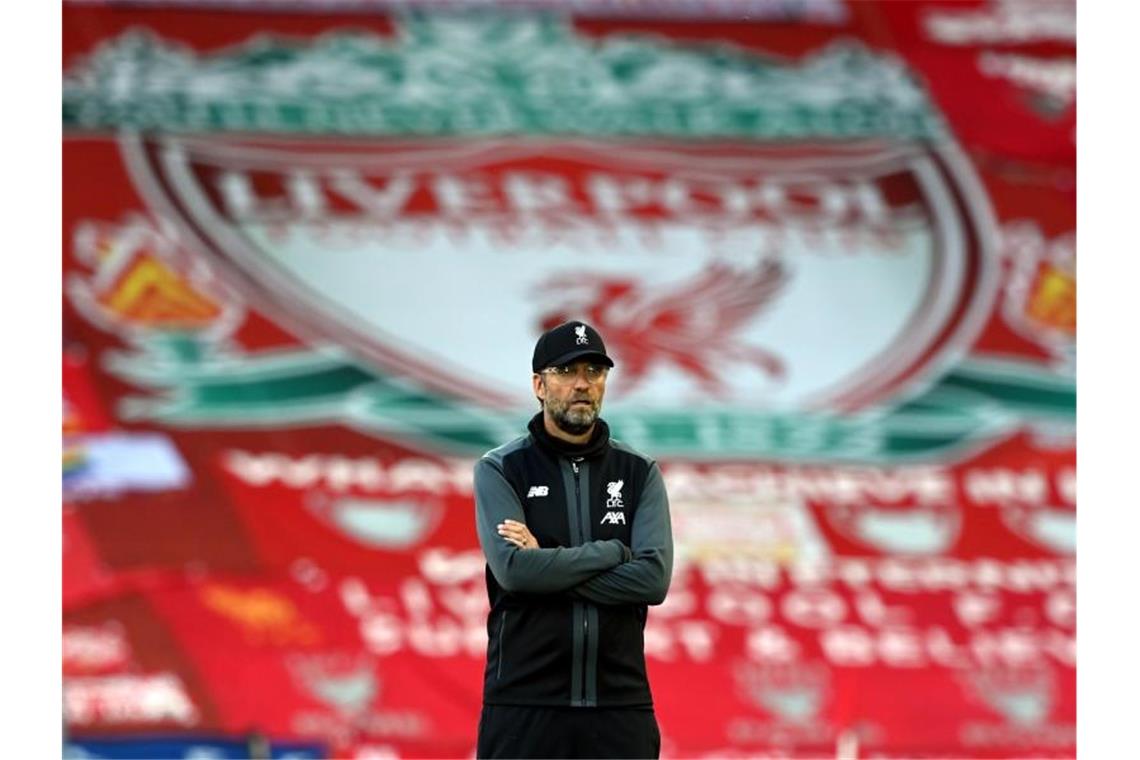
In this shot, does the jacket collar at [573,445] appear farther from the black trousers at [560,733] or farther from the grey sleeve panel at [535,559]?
the black trousers at [560,733]

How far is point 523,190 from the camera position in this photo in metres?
7.28

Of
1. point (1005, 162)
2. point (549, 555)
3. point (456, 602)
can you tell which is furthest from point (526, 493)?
point (1005, 162)

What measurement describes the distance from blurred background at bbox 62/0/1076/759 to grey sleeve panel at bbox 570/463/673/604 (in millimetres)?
3167

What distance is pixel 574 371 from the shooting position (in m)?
3.87

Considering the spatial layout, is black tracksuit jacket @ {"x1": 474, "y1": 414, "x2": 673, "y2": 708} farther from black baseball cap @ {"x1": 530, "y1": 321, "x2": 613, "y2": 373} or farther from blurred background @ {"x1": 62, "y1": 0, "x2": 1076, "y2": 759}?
blurred background @ {"x1": 62, "y1": 0, "x2": 1076, "y2": 759}

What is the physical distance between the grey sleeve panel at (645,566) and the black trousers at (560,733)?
22 centimetres

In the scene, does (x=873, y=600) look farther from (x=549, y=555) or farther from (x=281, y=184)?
(x=549, y=555)

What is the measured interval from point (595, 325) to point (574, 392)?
339cm

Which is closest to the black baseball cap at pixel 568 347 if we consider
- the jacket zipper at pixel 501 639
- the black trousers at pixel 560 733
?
the jacket zipper at pixel 501 639

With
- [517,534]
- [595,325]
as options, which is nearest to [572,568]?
[517,534]

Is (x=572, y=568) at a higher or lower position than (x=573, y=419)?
lower

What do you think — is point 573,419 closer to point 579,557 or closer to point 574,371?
point 574,371

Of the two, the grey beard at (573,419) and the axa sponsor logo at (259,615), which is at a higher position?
the grey beard at (573,419)

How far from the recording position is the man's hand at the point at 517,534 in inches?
153
